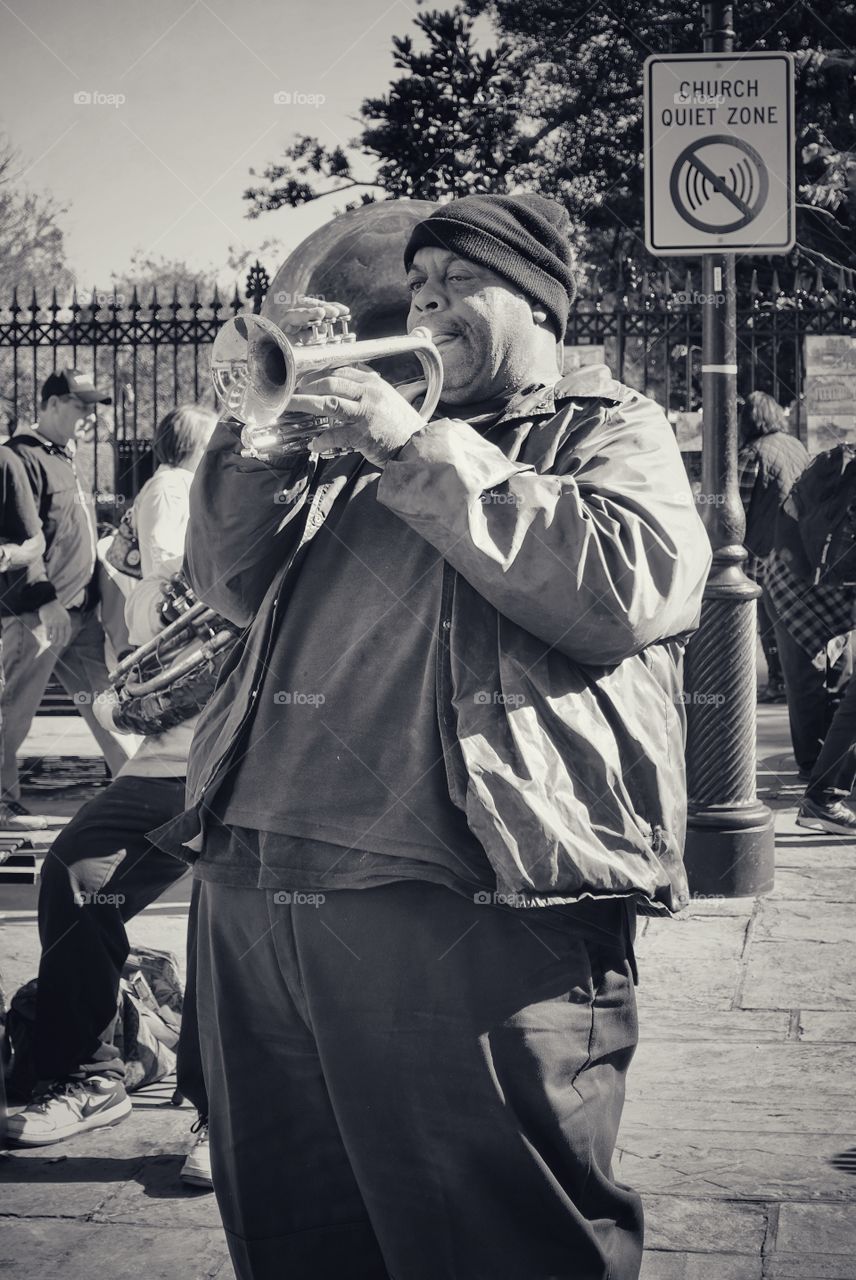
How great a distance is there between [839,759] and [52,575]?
3.75m

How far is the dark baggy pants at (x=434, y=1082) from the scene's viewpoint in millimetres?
2064

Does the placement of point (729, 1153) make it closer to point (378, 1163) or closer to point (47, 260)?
point (378, 1163)

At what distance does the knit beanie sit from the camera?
227cm

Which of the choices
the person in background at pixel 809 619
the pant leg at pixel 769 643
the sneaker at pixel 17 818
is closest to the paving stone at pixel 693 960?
the person in background at pixel 809 619

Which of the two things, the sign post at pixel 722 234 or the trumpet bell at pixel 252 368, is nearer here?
the trumpet bell at pixel 252 368

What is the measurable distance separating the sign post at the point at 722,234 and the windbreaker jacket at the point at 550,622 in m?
3.62

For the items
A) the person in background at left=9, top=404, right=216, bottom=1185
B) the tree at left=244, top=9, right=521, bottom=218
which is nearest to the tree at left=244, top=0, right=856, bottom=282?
the tree at left=244, top=9, right=521, bottom=218

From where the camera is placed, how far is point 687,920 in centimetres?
551

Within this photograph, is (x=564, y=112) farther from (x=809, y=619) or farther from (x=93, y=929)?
(x=93, y=929)

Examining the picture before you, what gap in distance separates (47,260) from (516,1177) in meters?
27.2

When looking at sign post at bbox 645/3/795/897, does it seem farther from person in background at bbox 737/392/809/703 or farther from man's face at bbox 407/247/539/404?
man's face at bbox 407/247/539/404

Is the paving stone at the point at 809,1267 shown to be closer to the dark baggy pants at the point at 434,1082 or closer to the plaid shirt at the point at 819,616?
the dark baggy pants at the point at 434,1082

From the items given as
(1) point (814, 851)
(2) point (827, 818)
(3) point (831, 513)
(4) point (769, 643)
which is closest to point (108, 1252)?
(1) point (814, 851)

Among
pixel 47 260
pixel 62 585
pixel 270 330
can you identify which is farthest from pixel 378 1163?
pixel 47 260
